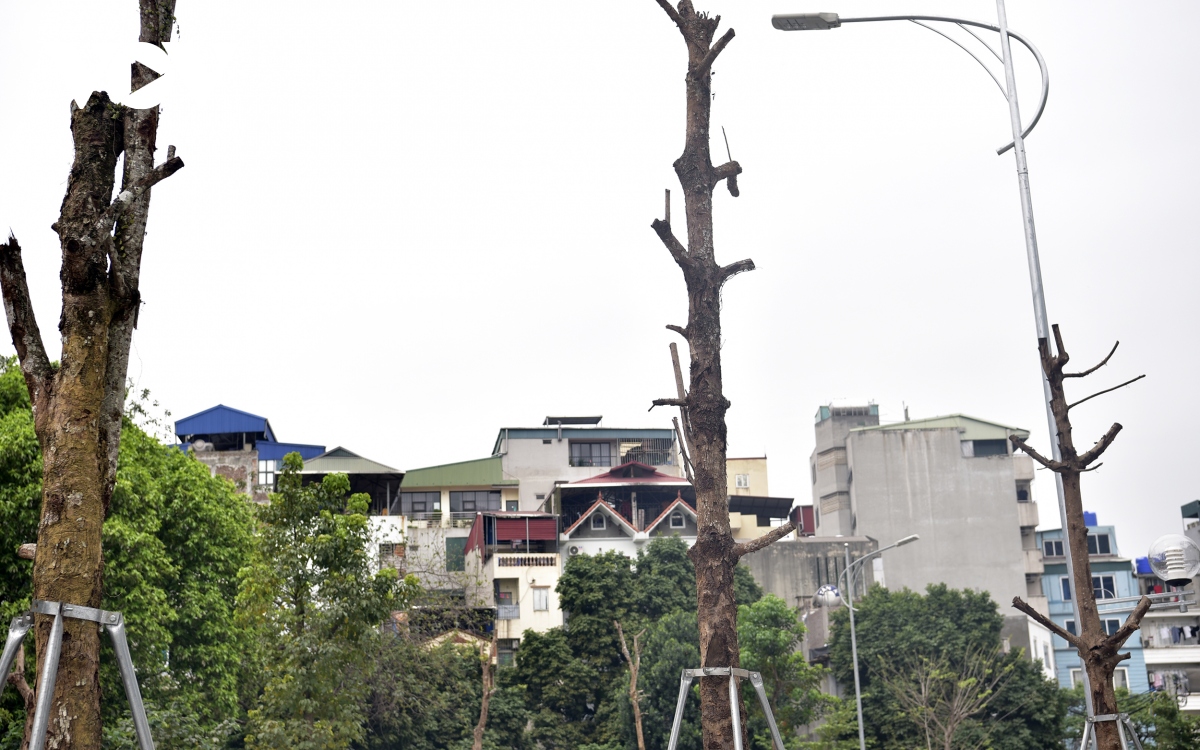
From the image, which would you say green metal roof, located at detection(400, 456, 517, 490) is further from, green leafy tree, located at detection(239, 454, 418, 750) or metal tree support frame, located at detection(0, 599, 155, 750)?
metal tree support frame, located at detection(0, 599, 155, 750)

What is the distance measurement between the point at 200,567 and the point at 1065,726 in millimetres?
33904

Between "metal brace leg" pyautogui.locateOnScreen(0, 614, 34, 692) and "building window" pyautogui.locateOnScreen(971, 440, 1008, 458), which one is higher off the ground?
"building window" pyautogui.locateOnScreen(971, 440, 1008, 458)

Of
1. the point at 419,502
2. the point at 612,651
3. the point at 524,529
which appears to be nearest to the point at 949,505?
the point at 524,529

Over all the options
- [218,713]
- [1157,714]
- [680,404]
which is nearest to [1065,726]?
[1157,714]

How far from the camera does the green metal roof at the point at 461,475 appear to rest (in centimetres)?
6631

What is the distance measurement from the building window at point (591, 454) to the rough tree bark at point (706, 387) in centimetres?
5610

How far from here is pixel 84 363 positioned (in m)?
6.79

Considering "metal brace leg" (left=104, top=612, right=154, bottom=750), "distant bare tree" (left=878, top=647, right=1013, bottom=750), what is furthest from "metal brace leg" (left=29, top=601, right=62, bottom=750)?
"distant bare tree" (left=878, top=647, right=1013, bottom=750)

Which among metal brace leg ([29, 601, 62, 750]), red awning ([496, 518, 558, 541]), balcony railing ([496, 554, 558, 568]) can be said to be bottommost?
metal brace leg ([29, 601, 62, 750])

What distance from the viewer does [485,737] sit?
41.4m

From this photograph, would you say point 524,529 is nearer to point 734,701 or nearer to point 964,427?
point 964,427

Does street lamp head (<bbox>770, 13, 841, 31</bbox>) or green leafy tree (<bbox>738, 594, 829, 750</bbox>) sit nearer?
street lamp head (<bbox>770, 13, 841, 31</bbox>)

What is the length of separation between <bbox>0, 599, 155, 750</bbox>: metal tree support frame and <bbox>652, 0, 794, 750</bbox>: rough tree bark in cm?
576

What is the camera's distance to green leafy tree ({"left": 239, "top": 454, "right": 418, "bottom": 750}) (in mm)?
23812
